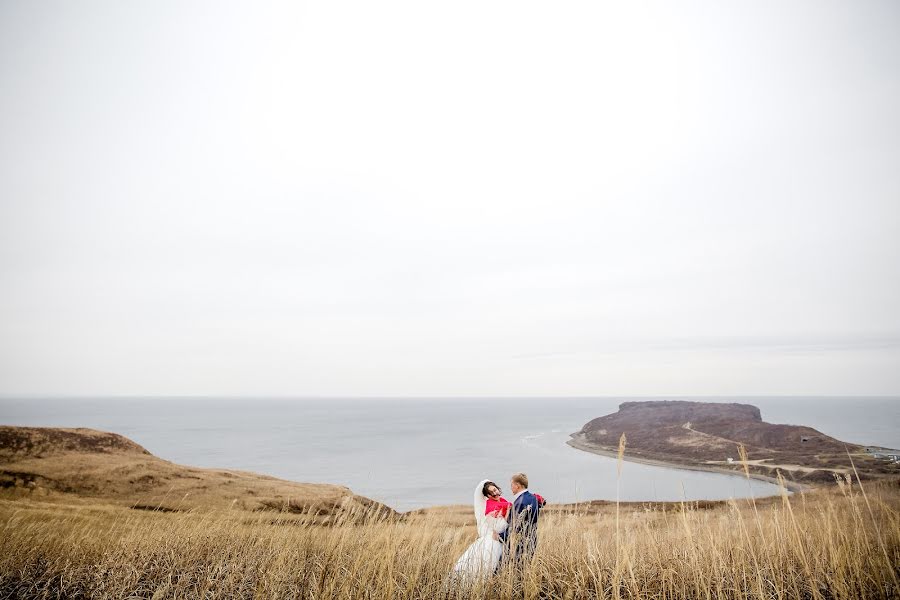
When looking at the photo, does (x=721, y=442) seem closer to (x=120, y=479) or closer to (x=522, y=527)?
(x=120, y=479)

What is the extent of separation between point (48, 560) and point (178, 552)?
163 centimetres

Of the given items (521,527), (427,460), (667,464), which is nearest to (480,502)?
(521,527)

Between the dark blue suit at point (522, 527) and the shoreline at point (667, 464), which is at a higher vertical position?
the dark blue suit at point (522, 527)

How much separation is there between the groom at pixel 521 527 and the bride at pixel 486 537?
0.37ft

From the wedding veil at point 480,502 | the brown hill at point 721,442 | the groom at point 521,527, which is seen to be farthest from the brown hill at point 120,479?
the brown hill at point 721,442

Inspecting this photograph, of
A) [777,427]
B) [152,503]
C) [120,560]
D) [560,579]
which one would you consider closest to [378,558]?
[560,579]

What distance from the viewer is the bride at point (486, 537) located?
4898mm

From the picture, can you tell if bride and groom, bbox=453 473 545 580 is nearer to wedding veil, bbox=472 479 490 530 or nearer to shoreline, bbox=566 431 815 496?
wedding veil, bbox=472 479 490 530

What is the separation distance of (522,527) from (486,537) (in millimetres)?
466

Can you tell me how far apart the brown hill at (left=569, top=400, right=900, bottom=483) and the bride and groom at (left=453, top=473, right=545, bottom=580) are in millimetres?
45798

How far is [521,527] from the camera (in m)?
5.46

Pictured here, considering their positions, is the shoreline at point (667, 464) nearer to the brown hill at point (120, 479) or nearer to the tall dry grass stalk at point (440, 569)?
the brown hill at point (120, 479)

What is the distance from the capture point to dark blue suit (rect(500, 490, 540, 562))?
498 cm

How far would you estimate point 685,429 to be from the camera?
91.6 m
